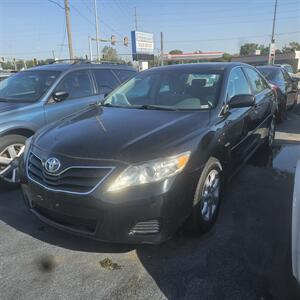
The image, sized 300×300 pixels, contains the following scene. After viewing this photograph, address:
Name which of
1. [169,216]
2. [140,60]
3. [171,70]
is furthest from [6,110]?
[140,60]

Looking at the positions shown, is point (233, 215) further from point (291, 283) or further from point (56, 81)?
point (56, 81)

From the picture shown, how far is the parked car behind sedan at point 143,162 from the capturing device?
288cm

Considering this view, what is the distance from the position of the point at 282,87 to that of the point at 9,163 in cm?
751

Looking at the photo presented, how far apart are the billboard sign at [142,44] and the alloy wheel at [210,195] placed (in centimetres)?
4009

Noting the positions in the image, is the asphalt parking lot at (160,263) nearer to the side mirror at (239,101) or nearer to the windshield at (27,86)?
the side mirror at (239,101)

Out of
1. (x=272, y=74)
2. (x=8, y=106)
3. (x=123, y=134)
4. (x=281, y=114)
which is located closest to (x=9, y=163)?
(x=8, y=106)

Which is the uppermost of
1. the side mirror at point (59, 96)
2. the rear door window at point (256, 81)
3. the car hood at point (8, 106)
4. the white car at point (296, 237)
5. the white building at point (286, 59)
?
the rear door window at point (256, 81)

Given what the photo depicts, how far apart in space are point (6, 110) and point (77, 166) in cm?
254

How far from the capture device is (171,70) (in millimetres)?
4820

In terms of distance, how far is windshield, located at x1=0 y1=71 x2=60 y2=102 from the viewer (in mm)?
5613

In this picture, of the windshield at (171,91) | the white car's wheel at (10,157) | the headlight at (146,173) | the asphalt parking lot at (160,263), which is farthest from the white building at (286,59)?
the headlight at (146,173)

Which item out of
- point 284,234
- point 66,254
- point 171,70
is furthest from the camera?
A: point 171,70

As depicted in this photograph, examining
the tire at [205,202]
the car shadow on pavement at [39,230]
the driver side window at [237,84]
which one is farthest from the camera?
the driver side window at [237,84]

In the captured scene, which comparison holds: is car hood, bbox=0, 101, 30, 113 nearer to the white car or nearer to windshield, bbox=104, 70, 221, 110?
windshield, bbox=104, 70, 221, 110
